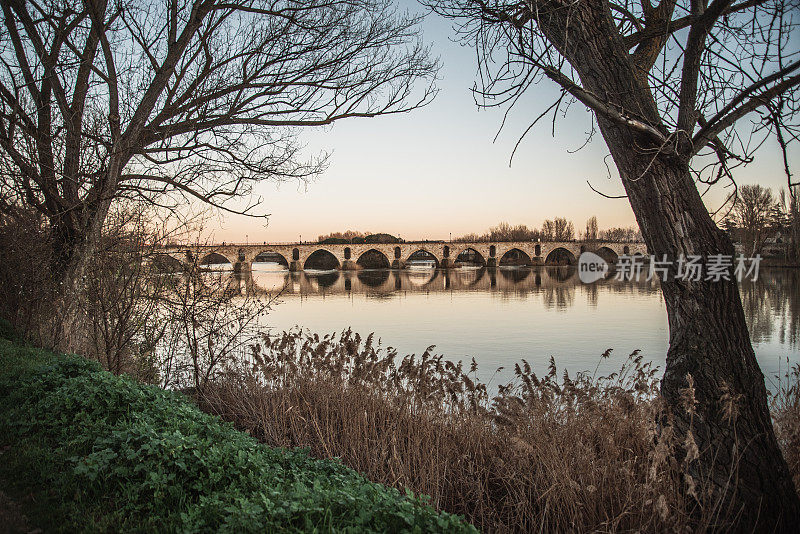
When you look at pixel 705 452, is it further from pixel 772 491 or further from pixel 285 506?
pixel 285 506

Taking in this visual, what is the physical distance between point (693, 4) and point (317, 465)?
4.35 m

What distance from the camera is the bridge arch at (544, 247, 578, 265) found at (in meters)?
87.3

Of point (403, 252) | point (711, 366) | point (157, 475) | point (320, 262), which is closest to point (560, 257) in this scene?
point (403, 252)

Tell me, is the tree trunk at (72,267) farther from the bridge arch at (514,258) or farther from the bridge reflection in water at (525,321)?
the bridge arch at (514,258)

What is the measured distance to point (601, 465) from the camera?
4.16m

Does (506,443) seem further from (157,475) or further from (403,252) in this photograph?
(403,252)

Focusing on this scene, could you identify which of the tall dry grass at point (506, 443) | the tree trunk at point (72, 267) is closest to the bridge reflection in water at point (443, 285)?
the tree trunk at point (72, 267)

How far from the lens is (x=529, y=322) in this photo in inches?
853

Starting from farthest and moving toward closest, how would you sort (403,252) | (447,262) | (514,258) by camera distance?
(514,258), (447,262), (403,252)

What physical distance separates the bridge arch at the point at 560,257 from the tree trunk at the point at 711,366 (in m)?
85.6

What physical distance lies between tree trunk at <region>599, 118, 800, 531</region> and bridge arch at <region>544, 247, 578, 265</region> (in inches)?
3371

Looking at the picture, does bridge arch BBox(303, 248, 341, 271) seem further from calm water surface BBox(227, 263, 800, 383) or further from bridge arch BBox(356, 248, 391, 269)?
calm water surface BBox(227, 263, 800, 383)

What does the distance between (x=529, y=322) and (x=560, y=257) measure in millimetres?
73255

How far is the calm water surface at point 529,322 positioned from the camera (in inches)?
562
